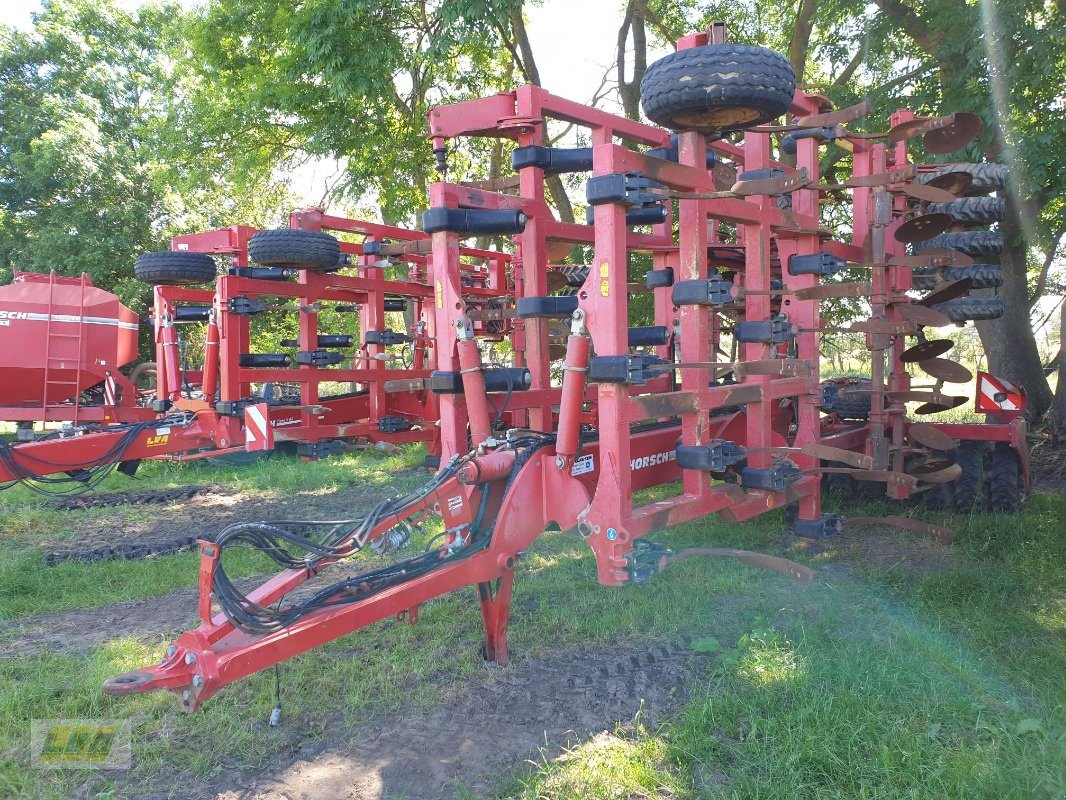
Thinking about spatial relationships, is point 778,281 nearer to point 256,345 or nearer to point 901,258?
point 901,258

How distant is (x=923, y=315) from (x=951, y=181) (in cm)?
104

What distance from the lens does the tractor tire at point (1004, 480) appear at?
20.9ft

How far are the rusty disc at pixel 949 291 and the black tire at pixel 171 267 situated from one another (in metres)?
6.73

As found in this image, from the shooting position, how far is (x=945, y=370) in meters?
6.38

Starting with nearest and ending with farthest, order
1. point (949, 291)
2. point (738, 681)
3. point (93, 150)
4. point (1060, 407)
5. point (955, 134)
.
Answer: point (738, 681)
point (949, 291)
point (955, 134)
point (1060, 407)
point (93, 150)

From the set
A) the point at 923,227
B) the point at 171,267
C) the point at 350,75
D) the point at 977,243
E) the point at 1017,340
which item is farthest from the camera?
the point at 350,75

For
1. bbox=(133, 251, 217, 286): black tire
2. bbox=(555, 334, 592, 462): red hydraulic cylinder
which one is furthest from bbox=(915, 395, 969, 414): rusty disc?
bbox=(133, 251, 217, 286): black tire

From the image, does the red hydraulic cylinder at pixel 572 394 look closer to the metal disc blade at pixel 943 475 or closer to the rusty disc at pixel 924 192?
the rusty disc at pixel 924 192

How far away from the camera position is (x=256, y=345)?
68.3 ft

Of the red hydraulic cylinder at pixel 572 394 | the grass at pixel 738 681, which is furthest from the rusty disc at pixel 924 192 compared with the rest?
the red hydraulic cylinder at pixel 572 394

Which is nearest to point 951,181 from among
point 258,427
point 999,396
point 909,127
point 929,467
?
point 909,127

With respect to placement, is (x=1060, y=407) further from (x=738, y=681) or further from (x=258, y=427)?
(x=258, y=427)

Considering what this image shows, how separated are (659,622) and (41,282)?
766cm

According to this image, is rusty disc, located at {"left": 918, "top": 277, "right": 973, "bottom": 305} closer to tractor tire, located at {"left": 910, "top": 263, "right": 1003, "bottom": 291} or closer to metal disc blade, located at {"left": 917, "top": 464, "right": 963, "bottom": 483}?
tractor tire, located at {"left": 910, "top": 263, "right": 1003, "bottom": 291}
